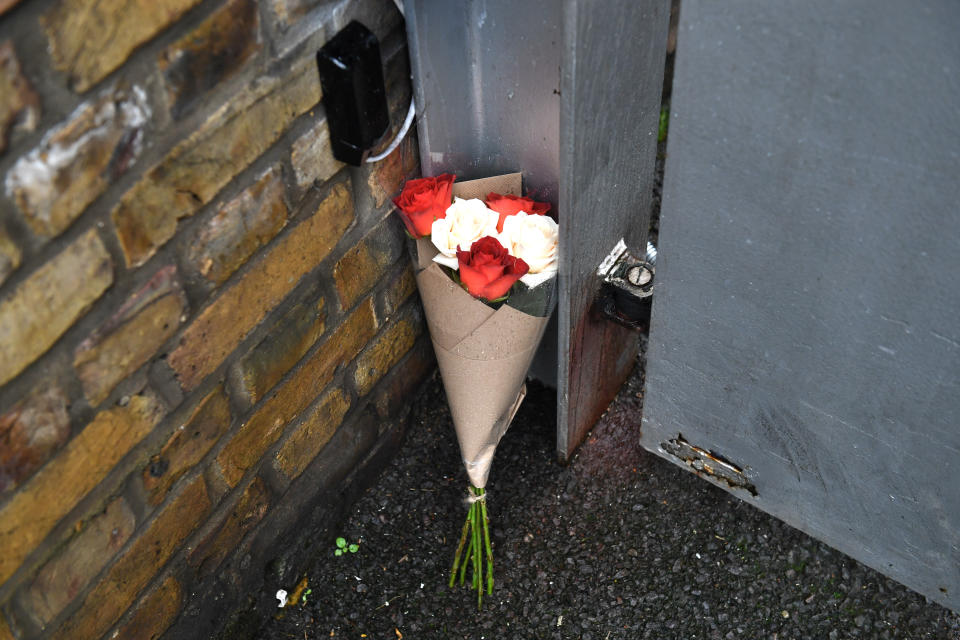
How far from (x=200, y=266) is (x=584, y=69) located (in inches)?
27.6

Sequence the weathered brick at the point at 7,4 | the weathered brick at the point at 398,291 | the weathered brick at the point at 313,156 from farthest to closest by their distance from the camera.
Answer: the weathered brick at the point at 398,291, the weathered brick at the point at 313,156, the weathered brick at the point at 7,4

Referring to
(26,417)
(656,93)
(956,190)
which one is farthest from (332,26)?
(956,190)

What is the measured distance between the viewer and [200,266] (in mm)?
1483

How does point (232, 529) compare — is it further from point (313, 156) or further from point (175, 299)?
point (313, 156)

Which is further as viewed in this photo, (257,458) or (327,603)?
(327,603)

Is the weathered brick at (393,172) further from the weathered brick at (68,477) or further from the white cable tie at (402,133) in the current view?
the weathered brick at (68,477)

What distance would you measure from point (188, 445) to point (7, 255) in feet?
1.89

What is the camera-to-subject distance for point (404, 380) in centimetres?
227

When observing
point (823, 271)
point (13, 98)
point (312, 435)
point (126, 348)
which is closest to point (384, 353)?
point (312, 435)

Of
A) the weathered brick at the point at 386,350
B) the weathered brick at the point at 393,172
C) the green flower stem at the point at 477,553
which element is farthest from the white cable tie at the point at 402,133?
the green flower stem at the point at 477,553

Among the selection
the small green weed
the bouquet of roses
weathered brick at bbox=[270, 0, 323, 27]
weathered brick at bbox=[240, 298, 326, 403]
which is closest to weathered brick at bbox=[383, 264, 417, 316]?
the bouquet of roses

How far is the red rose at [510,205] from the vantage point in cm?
185

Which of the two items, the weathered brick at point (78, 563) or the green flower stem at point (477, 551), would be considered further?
the green flower stem at point (477, 551)

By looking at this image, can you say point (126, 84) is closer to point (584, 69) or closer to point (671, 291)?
point (584, 69)
